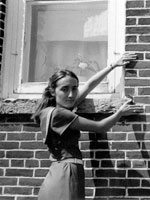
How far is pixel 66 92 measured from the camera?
3.81 meters

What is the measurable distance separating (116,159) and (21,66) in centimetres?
141

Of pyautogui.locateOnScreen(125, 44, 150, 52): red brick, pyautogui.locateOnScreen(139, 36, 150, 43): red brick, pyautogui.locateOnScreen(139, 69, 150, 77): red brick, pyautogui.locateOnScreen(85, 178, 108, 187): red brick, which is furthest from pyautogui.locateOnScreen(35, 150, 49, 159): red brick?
pyautogui.locateOnScreen(139, 36, 150, 43): red brick

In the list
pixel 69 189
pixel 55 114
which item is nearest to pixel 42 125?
pixel 55 114

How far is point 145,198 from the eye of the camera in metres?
4.17

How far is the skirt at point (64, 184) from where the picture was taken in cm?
354

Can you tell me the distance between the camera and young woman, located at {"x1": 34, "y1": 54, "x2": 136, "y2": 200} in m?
3.58

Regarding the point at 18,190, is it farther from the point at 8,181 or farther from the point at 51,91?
the point at 51,91

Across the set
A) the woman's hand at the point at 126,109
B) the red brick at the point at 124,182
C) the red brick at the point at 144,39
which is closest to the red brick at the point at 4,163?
the red brick at the point at 124,182

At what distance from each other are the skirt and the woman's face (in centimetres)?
51

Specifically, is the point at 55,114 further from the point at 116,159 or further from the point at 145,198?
the point at 145,198

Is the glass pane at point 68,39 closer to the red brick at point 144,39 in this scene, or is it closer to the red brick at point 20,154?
the red brick at point 144,39

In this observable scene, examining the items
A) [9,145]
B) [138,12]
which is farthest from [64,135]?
[138,12]

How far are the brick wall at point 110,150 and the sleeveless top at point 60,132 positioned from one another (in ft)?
1.97

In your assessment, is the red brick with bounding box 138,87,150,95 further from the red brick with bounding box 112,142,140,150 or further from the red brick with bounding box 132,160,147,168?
the red brick with bounding box 132,160,147,168
